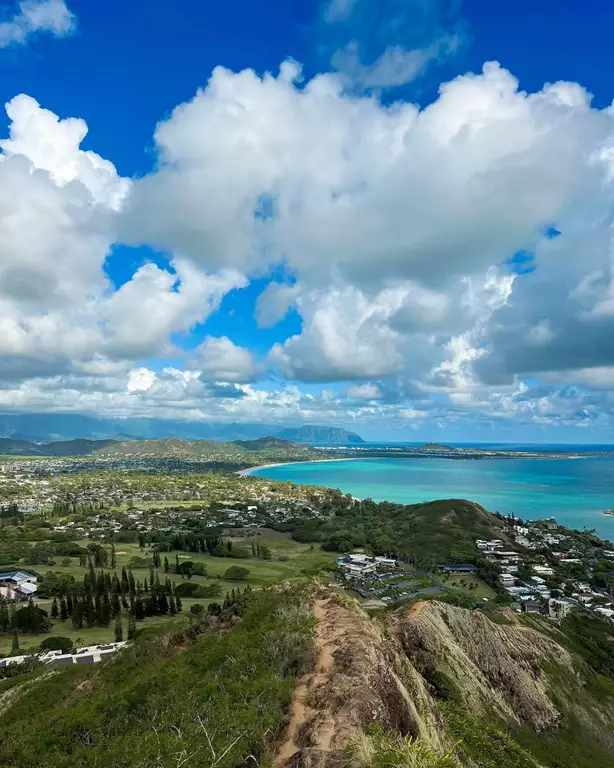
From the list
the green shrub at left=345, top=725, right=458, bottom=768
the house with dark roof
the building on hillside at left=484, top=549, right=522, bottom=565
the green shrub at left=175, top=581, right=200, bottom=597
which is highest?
the green shrub at left=345, top=725, right=458, bottom=768

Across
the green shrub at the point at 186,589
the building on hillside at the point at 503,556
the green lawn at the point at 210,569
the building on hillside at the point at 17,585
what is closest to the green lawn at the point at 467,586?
the building on hillside at the point at 503,556

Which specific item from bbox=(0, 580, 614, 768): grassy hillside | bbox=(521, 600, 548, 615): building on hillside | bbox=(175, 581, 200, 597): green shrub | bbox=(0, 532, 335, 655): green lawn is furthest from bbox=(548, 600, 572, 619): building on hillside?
bbox=(175, 581, 200, 597): green shrub

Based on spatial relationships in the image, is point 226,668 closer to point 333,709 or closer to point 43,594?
point 333,709

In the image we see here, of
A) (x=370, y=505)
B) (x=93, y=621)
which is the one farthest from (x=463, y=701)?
(x=370, y=505)

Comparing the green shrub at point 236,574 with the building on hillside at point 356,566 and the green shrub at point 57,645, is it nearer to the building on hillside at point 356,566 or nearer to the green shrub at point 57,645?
the building on hillside at point 356,566

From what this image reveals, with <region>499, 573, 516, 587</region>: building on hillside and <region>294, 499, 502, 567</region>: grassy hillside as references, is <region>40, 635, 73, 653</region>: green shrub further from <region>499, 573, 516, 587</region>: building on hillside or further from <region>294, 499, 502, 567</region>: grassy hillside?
<region>294, 499, 502, 567</region>: grassy hillside

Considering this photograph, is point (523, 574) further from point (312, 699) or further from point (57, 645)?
point (312, 699)

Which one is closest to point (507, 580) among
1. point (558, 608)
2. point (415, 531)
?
point (558, 608)
